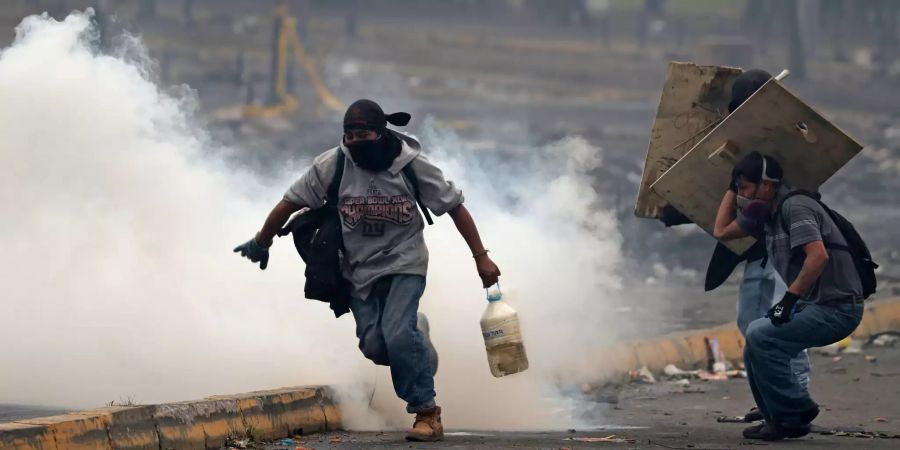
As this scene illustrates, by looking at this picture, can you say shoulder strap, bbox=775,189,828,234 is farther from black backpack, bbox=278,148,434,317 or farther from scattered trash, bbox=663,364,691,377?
scattered trash, bbox=663,364,691,377

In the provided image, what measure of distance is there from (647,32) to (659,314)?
920 inches

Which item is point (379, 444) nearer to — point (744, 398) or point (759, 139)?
point (759, 139)

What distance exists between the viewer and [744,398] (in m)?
8.48

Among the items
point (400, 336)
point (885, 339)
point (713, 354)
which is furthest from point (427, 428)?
point (885, 339)

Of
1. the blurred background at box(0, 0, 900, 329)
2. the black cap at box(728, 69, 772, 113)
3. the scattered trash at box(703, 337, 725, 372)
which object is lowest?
the scattered trash at box(703, 337, 725, 372)

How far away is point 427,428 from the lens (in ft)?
20.0

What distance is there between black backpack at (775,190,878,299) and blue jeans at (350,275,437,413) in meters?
1.41

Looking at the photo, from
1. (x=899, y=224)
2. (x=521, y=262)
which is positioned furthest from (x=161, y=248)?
(x=899, y=224)

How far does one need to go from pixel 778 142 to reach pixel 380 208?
153 cm

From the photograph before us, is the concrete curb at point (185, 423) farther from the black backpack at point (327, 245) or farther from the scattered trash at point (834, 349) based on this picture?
the scattered trash at point (834, 349)

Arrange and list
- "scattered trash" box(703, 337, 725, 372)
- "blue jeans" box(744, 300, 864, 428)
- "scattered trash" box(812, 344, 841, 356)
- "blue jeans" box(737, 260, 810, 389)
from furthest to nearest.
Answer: "scattered trash" box(812, 344, 841, 356)
"scattered trash" box(703, 337, 725, 372)
"blue jeans" box(737, 260, 810, 389)
"blue jeans" box(744, 300, 864, 428)

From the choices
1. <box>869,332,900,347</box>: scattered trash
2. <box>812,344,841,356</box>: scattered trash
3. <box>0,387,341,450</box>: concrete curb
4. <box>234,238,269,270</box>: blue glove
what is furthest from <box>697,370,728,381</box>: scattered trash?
<box>234,238,269,270</box>: blue glove

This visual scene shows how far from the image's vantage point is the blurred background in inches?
957

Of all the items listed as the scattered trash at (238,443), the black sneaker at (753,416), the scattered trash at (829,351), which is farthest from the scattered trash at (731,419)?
the scattered trash at (829,351)
